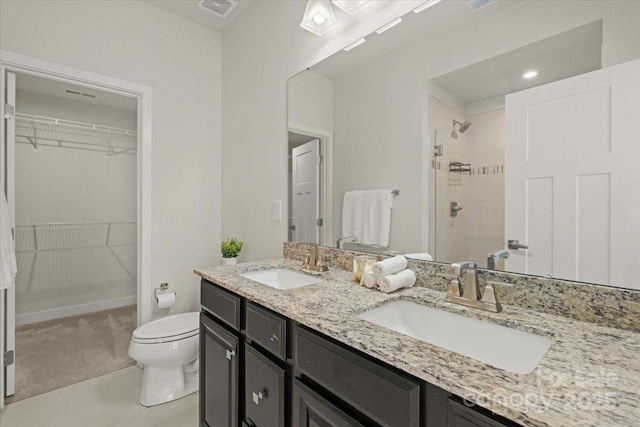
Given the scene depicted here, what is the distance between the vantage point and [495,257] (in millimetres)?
1104

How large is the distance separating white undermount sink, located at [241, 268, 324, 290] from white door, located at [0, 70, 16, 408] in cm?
158

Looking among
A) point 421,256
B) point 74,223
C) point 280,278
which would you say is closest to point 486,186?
point 421,256

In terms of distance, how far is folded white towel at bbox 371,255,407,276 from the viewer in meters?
1.17

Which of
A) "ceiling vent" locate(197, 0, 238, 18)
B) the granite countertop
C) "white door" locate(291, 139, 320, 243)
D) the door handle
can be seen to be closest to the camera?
the granite countertop

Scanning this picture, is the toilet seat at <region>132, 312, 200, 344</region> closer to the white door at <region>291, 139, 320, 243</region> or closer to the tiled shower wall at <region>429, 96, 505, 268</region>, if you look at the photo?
the white door at <region>291, 139, 320, 243</region>

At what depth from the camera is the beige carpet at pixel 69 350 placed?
2.14 meters

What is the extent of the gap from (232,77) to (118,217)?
2.11 metres

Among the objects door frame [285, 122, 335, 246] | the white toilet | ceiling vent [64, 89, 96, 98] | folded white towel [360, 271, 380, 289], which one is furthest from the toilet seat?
ceiling vent [64, 89, 96, 98]

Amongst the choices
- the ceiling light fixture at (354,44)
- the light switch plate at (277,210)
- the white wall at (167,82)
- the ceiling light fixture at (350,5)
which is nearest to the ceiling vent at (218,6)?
the white wall at (167,82)

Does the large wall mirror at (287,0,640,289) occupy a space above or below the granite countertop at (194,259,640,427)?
above

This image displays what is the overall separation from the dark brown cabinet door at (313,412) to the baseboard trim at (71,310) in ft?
8.43

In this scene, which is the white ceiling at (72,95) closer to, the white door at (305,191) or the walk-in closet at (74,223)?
the walk-in closet at (74,223)

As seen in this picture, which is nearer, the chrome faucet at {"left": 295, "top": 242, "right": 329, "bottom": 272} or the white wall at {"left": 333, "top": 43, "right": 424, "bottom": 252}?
the white wall at {"left": 333, "top": 43, "right": 424, "bottom": 252}

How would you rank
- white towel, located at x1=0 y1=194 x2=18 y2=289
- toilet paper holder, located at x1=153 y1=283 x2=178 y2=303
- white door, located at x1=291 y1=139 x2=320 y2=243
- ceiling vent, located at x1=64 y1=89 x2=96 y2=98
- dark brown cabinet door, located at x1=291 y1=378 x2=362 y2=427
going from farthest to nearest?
1. ceiling vent, located at x1=64 y1=89 x2=96 y2=98
2. toilet paper holder, located at x1=153 y1=283 x2=178 y2=303
3. white door, located at x1=291 y1=139 x2=320 y2=243
4. white towel, located at x1=0 y1=194 x2=18 y2=289
5. dark brown cabinet door, located at x1=291 y1=378 x2=362 y2=427
